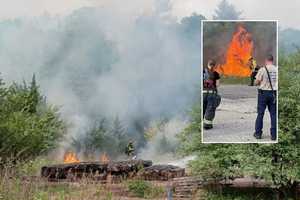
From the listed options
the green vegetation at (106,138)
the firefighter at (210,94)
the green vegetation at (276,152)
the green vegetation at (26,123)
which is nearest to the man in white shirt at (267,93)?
the firefighter at (210,94)

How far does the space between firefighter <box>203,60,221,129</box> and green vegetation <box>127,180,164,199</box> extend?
3.75 m

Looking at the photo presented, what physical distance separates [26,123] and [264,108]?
6.39 m

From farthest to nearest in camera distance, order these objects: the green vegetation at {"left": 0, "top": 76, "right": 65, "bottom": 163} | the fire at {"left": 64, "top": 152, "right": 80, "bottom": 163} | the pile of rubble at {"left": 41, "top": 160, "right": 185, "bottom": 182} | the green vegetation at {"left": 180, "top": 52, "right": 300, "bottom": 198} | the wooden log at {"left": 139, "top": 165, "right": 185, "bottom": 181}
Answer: the fire at {"left": 64, "top": 152, "right": 80, "bottom": 163} → the wooden log at {"left": 139, "top": 165, "right": 185, "bottom": 181} → the pile of rubble at {"left": 41, "top": 160, "right": 185, "bottom": 182} → the green vegetation at {"left": 0, "top": 76, "right": 65, "bottom": 163} → the green vegetation at {"left": 180, "top": 52, "right": 300, "bottom": 198}

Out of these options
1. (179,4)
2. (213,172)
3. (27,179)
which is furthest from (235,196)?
(27,179)

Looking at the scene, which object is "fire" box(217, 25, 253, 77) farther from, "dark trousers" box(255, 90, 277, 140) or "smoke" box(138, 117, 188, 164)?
"smoke" box(138, 117, 188, 164)

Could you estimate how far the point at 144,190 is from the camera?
14594 millimetres

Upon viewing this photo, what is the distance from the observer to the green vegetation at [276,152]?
13523mm

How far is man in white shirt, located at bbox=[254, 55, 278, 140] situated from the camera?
34.8 feet

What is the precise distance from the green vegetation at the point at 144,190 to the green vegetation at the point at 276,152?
85 centimetres

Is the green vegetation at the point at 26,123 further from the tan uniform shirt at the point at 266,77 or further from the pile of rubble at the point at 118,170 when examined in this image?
the tan uniform shirt at the point at 266,77

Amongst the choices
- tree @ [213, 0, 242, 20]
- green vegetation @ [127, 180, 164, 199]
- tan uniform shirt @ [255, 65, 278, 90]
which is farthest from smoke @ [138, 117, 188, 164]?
tan uniform shirt @ [255, 65, 278, 90]

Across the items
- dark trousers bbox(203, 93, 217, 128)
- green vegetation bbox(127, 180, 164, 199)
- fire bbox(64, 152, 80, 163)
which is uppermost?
dark trousers bbox(203, 93, 217, 128)

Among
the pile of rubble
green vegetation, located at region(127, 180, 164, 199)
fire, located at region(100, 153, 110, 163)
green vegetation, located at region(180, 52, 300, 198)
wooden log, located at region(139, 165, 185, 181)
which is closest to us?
green vegetation, located at region(180, 52, 300, 198)

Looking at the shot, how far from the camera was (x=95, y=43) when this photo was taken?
17.1 meters
